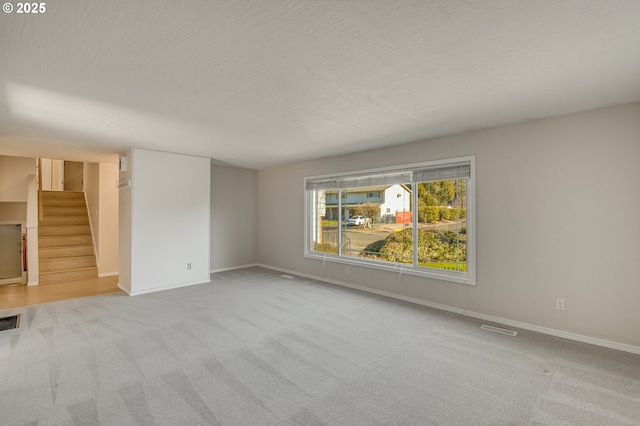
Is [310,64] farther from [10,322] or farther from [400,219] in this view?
[10,322]

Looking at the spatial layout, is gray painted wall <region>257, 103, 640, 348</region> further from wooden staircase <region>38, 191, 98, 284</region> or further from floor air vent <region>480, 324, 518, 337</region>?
wooden staircase <region>38, 191, 98, 284</region>

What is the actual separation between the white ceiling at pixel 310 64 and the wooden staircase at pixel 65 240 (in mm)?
3418

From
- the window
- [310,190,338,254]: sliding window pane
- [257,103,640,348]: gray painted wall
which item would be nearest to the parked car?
the window

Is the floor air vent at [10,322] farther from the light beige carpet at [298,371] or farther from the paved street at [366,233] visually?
the paved street at [366,233]

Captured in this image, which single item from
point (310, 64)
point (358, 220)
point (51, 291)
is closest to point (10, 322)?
point (51, 291)

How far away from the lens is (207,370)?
249 cm

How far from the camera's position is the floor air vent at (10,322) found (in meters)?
3.46

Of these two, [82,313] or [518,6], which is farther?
[82,313]

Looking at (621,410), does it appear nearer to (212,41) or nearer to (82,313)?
(212,41)

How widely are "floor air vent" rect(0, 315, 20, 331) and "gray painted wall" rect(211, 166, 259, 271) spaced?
313cm

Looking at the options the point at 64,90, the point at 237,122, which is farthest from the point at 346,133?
the point at 64,90

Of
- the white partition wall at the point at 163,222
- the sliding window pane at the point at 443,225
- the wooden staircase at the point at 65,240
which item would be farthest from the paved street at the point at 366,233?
the wooden staircase at the point at 65,240

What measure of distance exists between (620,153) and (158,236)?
6147 mm

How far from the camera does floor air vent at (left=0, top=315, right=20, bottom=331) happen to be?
3.46 meters
